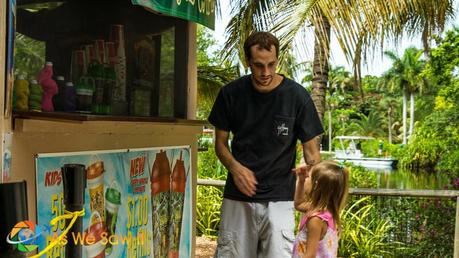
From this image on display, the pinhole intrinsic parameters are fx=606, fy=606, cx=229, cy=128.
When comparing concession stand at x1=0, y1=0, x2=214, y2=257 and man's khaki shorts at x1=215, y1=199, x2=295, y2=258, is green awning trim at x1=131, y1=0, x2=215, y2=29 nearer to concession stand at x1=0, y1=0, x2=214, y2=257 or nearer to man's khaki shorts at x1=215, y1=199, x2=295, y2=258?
concession stand at x1=0, y1=0, x2=214, y2=257

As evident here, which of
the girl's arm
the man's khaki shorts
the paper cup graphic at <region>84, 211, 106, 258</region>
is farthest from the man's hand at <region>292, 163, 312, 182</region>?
the paper cup graphic at <region>84, 211, 106, 258</region>

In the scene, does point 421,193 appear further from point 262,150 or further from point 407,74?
point 407,74

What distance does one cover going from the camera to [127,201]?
12.5 ft

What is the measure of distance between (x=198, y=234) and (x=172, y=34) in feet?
15.7

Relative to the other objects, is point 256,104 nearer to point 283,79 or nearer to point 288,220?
point 283,79

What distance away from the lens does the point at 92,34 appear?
13.2ft

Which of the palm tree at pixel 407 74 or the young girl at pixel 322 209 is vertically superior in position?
the palm tree at pixel 407 74

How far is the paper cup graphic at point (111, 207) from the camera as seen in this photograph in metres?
3.59

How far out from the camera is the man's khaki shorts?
11.7 feet

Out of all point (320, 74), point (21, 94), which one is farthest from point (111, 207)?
point (320, 74)

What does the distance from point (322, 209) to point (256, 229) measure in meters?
0.46

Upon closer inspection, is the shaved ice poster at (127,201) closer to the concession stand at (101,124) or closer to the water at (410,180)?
the concession stand at (101,124)

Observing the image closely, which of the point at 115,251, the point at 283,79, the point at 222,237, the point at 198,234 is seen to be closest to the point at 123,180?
the point at 115,251

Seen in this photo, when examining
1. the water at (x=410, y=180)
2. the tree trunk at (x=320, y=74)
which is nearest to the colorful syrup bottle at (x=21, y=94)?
the tree trunk at (x=320, y=74)
